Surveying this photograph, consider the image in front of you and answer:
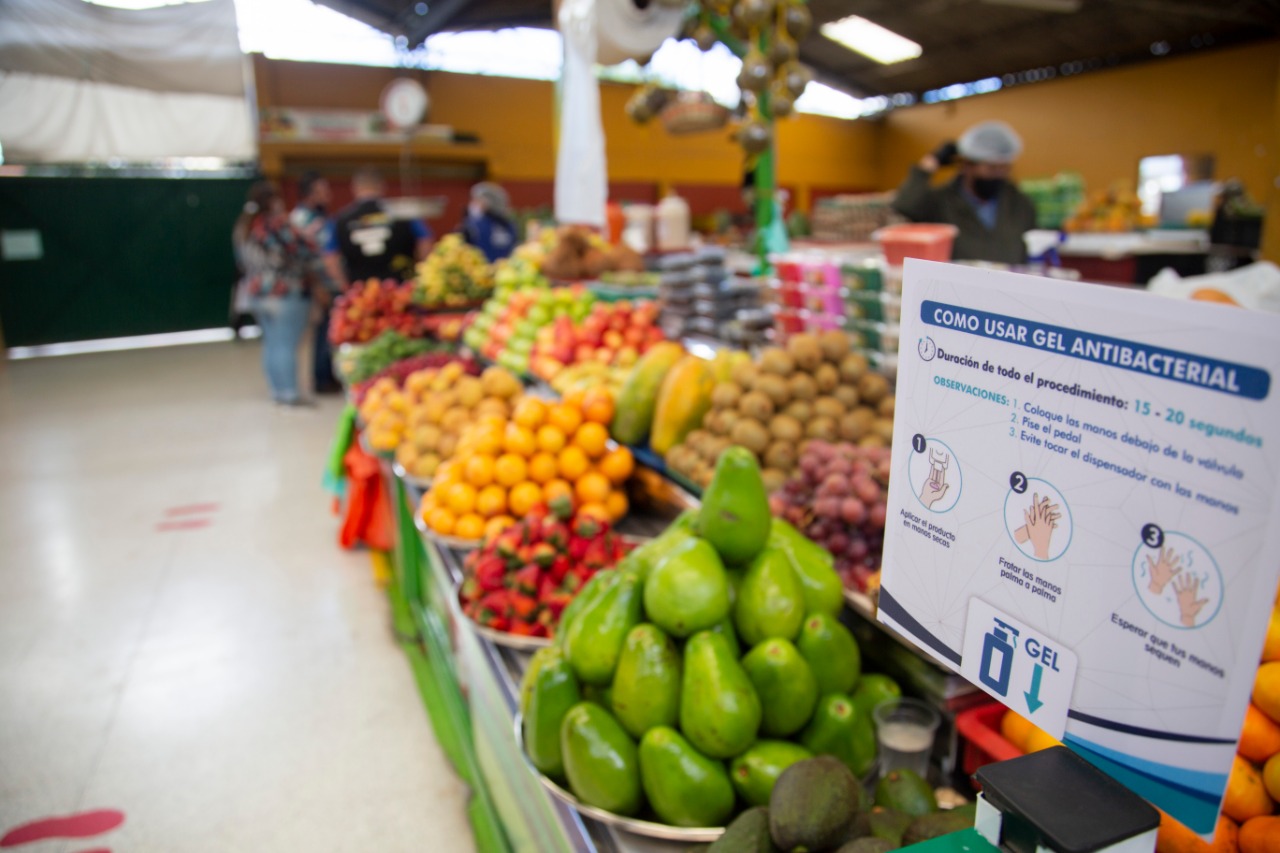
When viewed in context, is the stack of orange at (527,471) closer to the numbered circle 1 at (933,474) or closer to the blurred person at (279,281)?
the numbered circle 1 at (933,474)

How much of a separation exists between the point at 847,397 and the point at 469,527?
1.11 m

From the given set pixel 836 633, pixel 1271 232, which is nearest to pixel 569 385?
pixel 836 633

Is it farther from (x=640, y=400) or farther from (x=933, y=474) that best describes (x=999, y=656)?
(x=640, y=400)

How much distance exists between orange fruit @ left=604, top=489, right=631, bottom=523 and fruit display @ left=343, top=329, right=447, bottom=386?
7.73ft

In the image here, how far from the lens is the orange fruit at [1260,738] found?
830 mm

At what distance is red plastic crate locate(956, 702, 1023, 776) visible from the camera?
1.22 meters

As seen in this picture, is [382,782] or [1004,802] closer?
[1004,802]

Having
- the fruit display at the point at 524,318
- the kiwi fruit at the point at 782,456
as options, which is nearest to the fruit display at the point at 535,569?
the kiwi fruit at the point at 782,456

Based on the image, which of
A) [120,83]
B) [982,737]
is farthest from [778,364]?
[120,83]

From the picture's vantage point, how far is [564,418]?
259 centimetres

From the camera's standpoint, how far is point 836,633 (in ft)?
4.35

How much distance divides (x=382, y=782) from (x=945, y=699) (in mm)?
1831

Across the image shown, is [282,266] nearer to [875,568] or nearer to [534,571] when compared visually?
[534,571]

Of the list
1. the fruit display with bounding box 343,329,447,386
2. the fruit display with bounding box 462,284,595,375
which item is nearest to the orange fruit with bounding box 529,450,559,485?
the fruit display with bounding box 462,284,595,375
